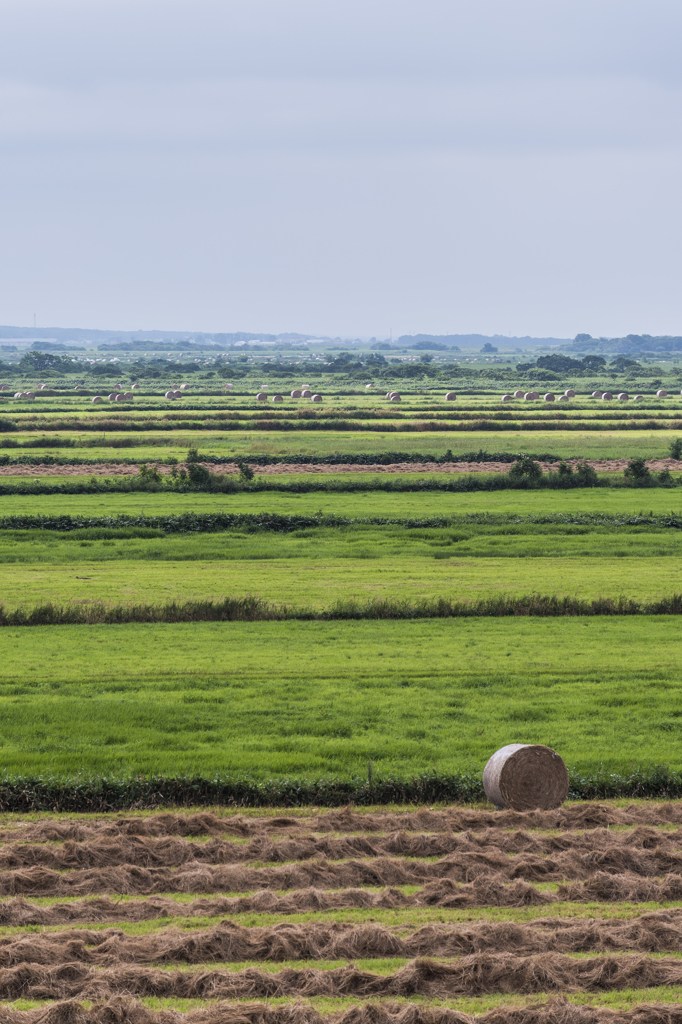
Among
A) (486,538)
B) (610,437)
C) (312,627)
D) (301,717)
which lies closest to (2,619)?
(312,627)

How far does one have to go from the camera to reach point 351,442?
77.2 metres

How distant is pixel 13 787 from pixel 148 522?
28703 mm

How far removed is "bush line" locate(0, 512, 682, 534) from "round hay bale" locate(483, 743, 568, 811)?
1139 inches

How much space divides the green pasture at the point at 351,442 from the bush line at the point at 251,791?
1963 inches

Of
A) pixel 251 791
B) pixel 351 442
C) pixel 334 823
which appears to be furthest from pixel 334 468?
pixel 334 823

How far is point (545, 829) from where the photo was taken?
54.7 ft

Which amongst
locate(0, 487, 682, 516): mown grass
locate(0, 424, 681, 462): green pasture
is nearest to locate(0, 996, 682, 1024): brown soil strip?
locate(0, 487, 682, 516): mown grass

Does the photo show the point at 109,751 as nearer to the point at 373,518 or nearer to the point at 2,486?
the point at 373,518

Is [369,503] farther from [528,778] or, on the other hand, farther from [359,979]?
[359,979]

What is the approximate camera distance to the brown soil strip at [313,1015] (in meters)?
10.8

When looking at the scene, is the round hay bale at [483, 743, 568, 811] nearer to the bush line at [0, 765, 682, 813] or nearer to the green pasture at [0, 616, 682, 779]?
the bush line at [0, 765, 682, 813]

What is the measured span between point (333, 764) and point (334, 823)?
8.71 ft

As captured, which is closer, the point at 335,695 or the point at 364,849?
the point at 364,849

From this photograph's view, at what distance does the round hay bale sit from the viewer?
57.1ft
